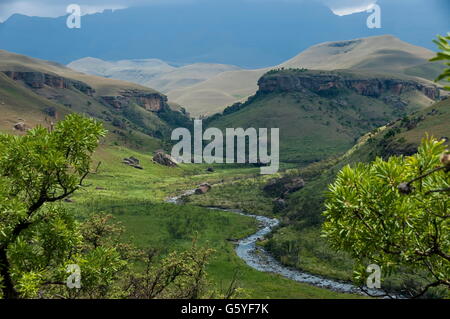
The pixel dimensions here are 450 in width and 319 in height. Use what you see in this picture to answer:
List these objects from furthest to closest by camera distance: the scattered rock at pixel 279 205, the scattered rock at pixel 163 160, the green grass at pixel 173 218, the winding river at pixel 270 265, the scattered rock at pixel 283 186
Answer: the scattered rock at pixel 163 160 → the scattered rock at pixel 283 186 → the scattered rock at pixel 279 205 → the winding river at pixel 270 265 → the green grass at pixel 173 218

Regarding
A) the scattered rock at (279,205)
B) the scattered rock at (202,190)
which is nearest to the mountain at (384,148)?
the scattered rock at (279,205)

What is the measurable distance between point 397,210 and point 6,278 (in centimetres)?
1211

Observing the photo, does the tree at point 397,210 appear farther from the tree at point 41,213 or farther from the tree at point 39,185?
the tree at point 39,185

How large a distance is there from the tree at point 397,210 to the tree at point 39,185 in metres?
8.41

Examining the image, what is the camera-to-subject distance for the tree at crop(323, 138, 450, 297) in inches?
346

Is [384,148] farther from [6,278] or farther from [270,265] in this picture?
[6,278]

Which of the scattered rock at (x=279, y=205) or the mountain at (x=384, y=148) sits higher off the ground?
the mountain at (x=384, y=148)

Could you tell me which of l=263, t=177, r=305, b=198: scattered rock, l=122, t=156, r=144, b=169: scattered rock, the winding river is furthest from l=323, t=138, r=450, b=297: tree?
l=122, t=156, r=144, b=169: scattered rock

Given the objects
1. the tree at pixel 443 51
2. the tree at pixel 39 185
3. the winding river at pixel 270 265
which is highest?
the tree at pixel 443 51

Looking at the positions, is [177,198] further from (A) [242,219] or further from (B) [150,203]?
(A) [242,219]

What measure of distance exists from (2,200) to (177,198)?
303 ft

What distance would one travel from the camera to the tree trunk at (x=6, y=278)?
12.0m

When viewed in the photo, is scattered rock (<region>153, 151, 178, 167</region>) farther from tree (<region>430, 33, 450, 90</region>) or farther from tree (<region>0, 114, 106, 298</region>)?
tree (<region>430, 33, 450, 90</region>)

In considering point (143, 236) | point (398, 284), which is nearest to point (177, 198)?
point (143, 236)
